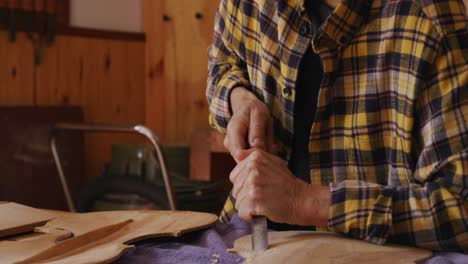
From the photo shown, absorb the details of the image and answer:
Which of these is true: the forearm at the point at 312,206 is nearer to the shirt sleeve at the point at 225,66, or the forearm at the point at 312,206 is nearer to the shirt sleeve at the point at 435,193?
the shirt sleeve at the point at 435,193

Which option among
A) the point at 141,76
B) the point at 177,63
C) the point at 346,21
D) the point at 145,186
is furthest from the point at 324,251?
the point at 141,76

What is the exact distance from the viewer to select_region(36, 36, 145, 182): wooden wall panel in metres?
2.89

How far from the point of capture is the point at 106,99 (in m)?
3.15

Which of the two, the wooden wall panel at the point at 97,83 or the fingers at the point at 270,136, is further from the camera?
the wooden wall panel at the point at 97,83

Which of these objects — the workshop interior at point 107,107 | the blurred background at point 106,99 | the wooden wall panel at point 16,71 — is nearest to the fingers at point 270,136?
the workshop interior at point 107,107

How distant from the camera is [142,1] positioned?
10.6 feet

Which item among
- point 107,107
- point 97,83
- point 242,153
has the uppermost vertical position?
point 97,83

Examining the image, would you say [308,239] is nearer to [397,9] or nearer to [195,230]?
[195,230]

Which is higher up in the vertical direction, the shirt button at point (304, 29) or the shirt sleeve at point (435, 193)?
the shirt button at point (304, 29)

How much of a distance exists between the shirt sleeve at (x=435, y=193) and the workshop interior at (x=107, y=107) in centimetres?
90

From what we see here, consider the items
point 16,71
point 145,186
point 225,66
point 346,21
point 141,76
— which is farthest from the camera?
point 141,76

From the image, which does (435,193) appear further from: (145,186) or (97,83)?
(97,83)

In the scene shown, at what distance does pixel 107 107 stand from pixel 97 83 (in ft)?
0.44

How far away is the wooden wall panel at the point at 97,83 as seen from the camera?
2895 millimetres
